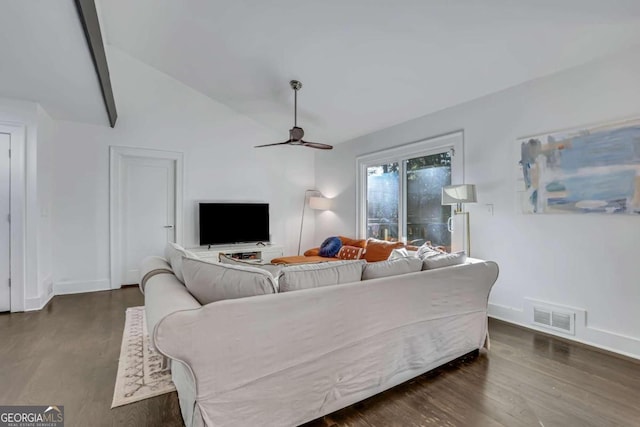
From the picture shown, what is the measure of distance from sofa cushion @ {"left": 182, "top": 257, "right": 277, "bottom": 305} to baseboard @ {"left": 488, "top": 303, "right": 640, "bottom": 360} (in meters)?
2.88

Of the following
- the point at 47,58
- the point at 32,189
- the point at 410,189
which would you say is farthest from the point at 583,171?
the point at 32,189

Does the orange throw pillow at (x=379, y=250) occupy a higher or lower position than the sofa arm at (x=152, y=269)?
lower

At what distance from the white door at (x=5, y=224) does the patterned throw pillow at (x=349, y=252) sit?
4066 mm

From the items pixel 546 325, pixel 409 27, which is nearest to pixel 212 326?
pixel 409 27

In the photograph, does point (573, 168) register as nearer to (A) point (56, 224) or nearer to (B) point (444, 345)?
(B) point (444, 345)

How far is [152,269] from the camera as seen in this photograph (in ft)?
7.09

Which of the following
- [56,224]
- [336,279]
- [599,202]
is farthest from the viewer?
[56,224]

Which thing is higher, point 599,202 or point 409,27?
point 409,27

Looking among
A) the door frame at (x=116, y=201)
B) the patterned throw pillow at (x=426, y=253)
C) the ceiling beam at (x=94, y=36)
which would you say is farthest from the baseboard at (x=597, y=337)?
the door frame at (x=116, y=201)

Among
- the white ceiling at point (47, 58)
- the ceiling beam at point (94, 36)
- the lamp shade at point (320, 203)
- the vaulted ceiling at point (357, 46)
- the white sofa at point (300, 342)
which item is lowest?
the white sofa at point (300, 342)

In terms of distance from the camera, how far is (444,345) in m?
2.22

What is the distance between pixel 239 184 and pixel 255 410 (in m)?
4.63

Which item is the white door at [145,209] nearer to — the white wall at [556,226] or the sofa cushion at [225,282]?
the sofa cushion at [225,282]

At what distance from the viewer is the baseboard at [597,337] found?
2.50 m
